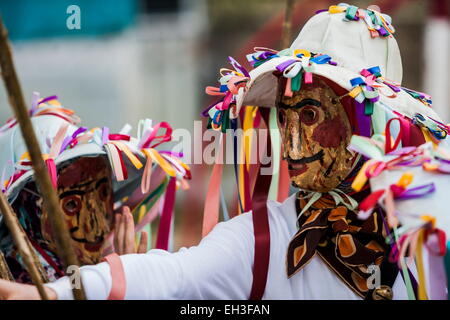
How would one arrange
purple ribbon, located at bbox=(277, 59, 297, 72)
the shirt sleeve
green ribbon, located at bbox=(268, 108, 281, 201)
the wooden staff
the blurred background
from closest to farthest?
the wooden staff → the shirt sleeve → purple ribbon, located at bbox=(277, 59, 297, 72) → green ribbon, located at bbox=(268, 108, 281, 201) → the blurred background

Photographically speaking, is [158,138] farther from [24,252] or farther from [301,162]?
[24,252]

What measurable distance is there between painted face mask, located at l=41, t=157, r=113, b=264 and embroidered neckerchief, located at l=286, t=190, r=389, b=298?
1.81ft

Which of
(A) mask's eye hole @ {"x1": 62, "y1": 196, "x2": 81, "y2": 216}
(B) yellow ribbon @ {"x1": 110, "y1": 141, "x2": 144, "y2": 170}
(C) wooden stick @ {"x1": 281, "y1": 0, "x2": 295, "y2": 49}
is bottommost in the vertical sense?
(A) mask's eye hole @ {"x1": 62, "y1": 196, "x2": 81, "y2": 216}

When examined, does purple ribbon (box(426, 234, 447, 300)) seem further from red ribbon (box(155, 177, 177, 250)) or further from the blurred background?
the blurred background

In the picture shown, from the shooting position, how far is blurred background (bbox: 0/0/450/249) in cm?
621

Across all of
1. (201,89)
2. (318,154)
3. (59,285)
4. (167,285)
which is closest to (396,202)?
(318,154)

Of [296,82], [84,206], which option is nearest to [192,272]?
[296,82]

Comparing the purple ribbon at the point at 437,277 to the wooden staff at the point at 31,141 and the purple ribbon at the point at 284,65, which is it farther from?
the wooden staff at the point at 31,141

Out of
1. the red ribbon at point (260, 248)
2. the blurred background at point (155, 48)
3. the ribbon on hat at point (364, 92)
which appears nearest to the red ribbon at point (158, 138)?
the red ribbon at point (260, 248)

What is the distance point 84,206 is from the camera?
1979 mm

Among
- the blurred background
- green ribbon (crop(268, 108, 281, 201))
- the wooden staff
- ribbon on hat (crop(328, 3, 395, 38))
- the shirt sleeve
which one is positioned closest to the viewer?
the wooden staff

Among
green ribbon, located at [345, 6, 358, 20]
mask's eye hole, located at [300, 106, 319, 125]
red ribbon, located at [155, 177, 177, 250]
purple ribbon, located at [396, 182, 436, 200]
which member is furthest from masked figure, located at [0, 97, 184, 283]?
purple ribbon, located at [396, 182, 436, 200]

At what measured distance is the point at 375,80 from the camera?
5.30 ft

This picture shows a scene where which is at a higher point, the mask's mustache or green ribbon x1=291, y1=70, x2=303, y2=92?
green ribbon x1=291, y1=70, x2=303, y2=92
